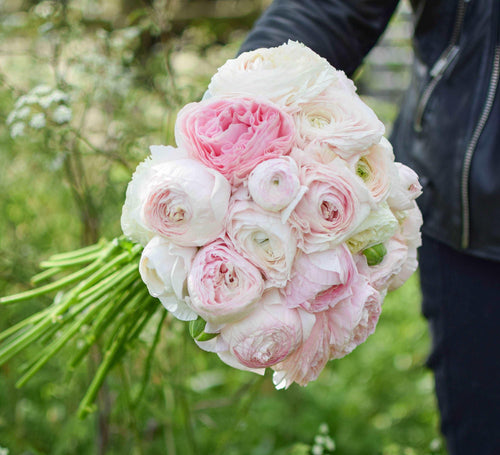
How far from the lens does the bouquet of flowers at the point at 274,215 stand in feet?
2.05

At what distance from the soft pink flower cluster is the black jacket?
0.30 meters

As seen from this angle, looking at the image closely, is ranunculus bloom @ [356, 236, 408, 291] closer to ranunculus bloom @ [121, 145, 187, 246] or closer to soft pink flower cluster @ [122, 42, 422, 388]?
soft pink flower cluster @ [122, 42, 422, 388]

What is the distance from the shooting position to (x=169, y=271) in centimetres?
65

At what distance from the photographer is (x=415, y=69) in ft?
4.08

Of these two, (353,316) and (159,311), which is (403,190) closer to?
(353,316)

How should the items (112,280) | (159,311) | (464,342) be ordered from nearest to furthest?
(112,280)
(464,342)
(159,311)

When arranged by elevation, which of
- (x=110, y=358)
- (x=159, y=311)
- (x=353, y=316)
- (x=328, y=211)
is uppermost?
(x=328, y=211)

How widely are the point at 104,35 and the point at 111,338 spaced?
917 mm

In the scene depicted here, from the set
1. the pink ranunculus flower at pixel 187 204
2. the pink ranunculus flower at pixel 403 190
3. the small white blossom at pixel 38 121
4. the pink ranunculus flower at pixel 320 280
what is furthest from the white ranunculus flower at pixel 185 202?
the small white blossom at pixel 38 121

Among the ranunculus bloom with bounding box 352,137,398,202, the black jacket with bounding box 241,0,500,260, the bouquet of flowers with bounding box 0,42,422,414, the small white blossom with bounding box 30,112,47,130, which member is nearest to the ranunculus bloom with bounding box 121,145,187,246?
the bouquet of flowers with bounding box 0,42,422,414

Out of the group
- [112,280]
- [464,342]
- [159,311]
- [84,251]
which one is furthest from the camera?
[159,311]

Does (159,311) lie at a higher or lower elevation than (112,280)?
lower

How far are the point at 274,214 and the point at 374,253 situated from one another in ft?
0.47

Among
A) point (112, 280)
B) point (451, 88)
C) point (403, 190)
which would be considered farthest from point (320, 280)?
point (451, 88)
